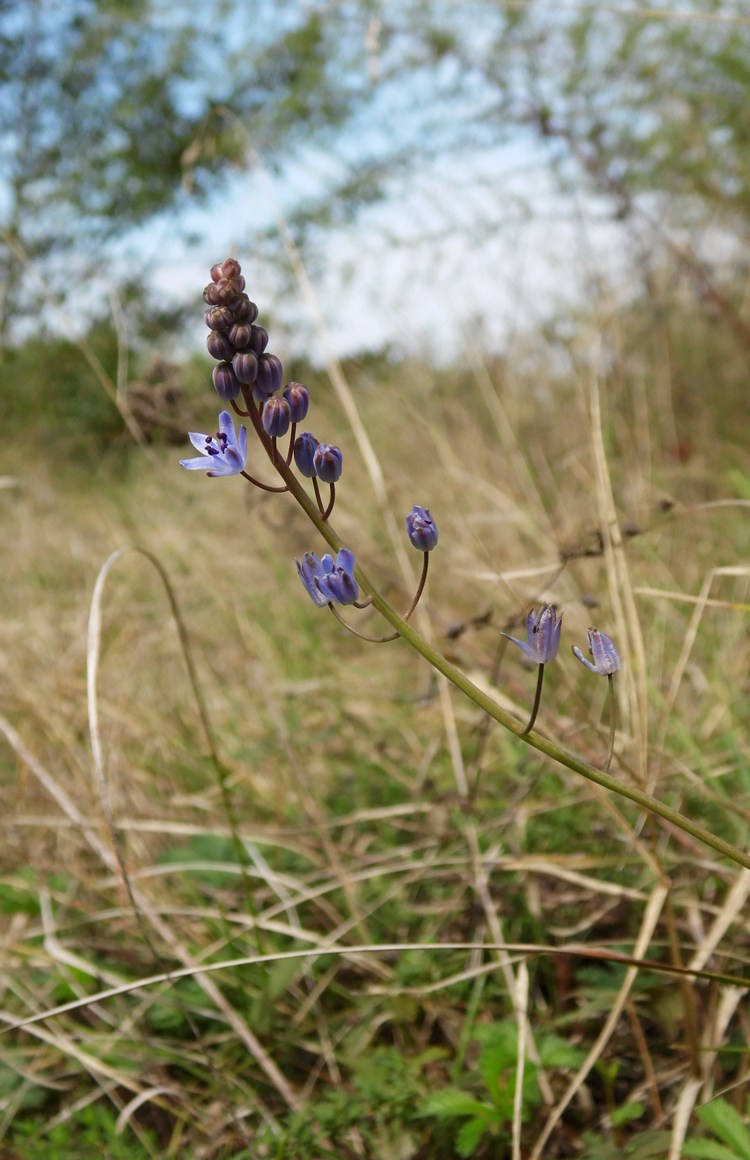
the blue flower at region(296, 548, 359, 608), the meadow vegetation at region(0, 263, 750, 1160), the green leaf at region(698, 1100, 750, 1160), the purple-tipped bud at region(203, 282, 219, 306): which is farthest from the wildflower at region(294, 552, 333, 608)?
the green leaf at region(698, 1100, 750, 1160)

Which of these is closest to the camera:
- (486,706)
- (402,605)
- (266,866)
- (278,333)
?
(486,706)

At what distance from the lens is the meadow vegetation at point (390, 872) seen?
151cm

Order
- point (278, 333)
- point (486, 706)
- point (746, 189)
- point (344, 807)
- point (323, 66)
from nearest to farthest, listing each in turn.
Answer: point (486, 706) < point (344, 807) < point (746, 189) < point (278, 333) < point (323, 66)

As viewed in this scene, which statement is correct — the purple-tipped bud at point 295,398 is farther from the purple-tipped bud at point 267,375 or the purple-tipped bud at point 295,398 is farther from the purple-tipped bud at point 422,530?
the purple-tipped bud at point 422,530

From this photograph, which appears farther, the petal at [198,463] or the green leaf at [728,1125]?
the green leaf at [728,1125]

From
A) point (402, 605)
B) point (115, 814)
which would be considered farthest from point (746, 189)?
point (115, 814)

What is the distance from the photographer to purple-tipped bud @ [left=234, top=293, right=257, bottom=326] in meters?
0.84

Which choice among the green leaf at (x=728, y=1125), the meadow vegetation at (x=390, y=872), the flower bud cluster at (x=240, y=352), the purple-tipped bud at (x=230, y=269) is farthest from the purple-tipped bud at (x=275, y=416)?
the green leaf at (x=728, y=1125)

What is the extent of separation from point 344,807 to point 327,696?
466 mm

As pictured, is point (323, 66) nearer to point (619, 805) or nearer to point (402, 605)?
point (402, 605)

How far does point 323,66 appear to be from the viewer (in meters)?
7.41

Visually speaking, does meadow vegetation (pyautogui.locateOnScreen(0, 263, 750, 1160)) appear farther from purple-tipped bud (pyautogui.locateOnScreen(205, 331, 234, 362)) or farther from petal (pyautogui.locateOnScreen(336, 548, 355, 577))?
purple-tipped bud (pyautogui.locateOnScreen(205, 331, 234, 362))

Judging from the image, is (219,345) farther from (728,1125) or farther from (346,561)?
(728,1125)

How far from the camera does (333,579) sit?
0.84 m
